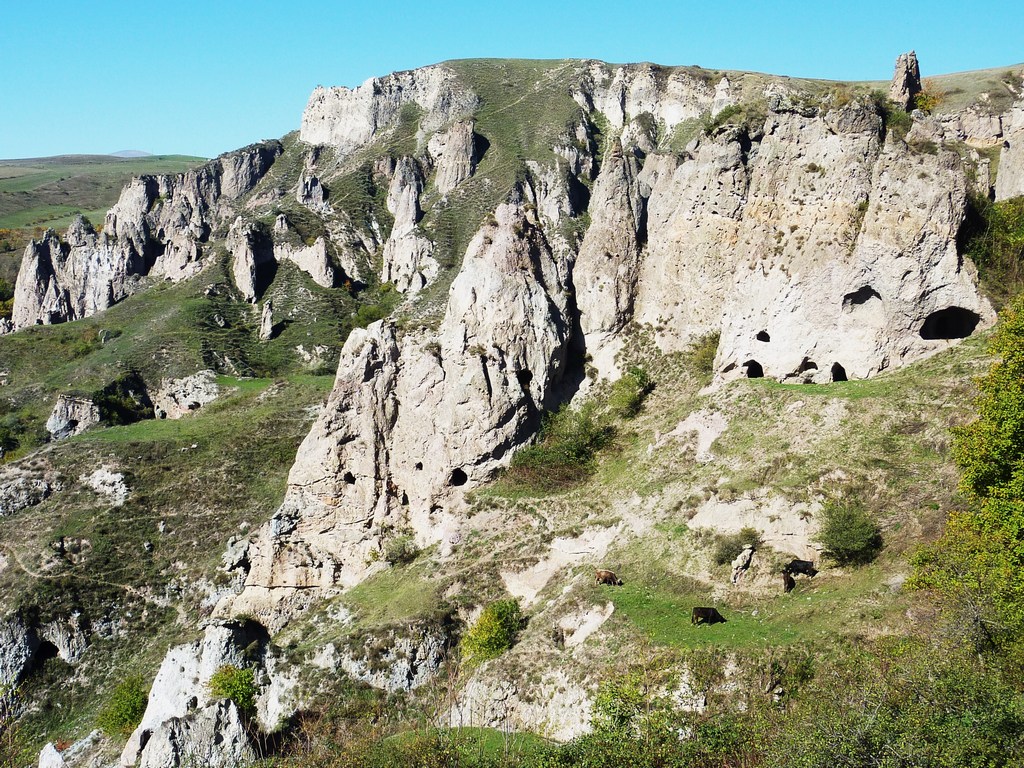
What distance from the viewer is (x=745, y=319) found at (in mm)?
36875

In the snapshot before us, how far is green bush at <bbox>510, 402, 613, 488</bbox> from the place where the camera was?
37.8 m

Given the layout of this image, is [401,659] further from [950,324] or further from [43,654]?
[43,654]

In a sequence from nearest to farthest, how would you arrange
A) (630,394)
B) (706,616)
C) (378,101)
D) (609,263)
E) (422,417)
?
(706,616), (630,394), (422,417), (609,263), (378,101)

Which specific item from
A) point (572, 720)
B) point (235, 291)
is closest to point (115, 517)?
point (572, 720)

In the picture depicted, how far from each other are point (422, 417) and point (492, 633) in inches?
544

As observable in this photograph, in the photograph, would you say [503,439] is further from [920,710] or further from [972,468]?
[920,710]

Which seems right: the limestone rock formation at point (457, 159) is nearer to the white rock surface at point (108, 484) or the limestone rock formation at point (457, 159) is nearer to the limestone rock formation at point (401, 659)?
the white rock surface at point (108, 484)

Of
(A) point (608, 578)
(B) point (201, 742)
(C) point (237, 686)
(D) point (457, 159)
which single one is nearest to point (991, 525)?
(A) point (608, 578)

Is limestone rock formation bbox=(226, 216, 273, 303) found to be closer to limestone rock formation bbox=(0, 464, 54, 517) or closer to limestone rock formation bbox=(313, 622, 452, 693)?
limestone rock formation bbox=(0, 464, 54, 517)

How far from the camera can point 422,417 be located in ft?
134

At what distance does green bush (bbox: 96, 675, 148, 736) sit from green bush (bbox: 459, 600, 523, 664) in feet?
64.4

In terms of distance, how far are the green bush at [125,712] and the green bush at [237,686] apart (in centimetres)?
886

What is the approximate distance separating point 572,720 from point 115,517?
47972mm

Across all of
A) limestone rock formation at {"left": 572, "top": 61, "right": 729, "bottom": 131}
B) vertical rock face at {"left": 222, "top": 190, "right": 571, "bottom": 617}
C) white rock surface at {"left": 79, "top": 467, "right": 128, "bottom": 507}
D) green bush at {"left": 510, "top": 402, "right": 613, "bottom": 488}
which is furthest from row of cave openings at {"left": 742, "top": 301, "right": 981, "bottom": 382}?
limestone rock formation at {"left": 572, "top": 61, "right": 729, "bottom": 131}
